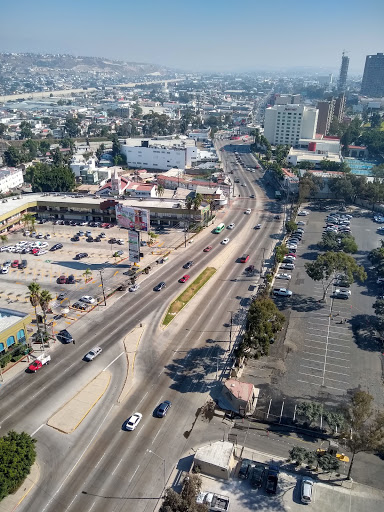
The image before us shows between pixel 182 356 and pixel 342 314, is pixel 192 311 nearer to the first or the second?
pixel 182 356

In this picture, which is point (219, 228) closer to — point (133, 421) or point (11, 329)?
point (11, 329)

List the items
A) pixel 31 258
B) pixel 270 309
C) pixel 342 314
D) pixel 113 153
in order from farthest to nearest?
pixel 113 153, pixel 31 258, pixel 342 314, pixel 270 309

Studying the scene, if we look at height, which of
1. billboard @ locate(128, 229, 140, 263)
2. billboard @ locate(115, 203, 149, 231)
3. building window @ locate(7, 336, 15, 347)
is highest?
billboard @ locate(115, 203, 149, 231)

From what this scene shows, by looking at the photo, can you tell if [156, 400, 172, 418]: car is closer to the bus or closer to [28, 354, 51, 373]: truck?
[28, 354, 51, 373]: truck

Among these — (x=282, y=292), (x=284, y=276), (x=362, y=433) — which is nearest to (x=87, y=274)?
(x=282, y=292)

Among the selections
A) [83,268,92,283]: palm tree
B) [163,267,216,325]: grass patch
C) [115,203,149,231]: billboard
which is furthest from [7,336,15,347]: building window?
[115,203,149,231]: billboard

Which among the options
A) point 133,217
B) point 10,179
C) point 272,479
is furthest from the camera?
point 10,179

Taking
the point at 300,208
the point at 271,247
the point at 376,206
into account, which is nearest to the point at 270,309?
the point at 271,247
